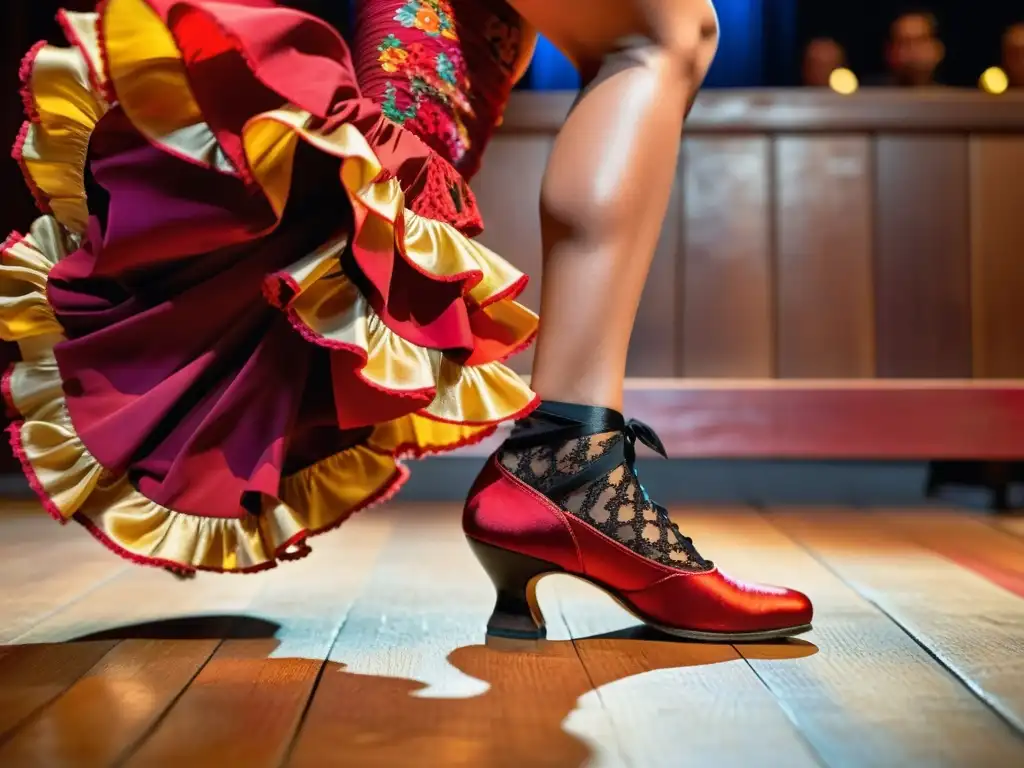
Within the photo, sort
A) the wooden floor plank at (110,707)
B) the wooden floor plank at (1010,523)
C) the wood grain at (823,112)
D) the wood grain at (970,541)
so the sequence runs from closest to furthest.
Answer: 1. the wooden floor plank at (110,707)
2. the wood grain at (970,541)
3. the wooden floor plank at (1010,523)
4. the wood grain at (823,112)

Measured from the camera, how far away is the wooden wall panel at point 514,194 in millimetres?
2006

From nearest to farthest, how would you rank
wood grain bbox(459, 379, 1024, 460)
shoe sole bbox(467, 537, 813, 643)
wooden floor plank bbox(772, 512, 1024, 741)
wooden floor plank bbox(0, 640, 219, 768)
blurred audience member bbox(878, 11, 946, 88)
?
wooden floor plank bbox(0, 640, 219, 768)
wooden floor plank bbox(772, 512, 1024, 741)
shoe sole bbox(467, 537, 813, 643)
wood grain bbox(459, 379, 1024, 460)
blurred audience member bbox(878, 11, 946, 88)

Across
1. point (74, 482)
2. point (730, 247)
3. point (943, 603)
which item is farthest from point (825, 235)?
point (74, 482)

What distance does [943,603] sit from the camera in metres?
0.89

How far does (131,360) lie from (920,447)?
1.43 metres

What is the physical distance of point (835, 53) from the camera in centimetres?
213

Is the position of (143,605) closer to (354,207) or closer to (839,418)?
(354,207)

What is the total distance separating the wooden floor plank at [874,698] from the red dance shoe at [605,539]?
3 centimetres

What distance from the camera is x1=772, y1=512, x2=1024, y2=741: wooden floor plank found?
62cm

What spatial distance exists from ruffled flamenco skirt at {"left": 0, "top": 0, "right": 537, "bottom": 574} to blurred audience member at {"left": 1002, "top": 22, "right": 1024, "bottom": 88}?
1799 mm

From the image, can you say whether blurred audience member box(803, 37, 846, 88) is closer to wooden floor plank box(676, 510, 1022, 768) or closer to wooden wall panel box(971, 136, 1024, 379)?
wooden wall panel box(971, 136, 1024, 379)

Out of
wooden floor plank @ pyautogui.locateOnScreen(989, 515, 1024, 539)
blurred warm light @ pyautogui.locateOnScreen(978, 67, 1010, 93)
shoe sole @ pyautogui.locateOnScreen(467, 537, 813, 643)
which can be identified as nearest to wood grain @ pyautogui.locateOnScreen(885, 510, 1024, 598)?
wooden floor plank @ pyautogui.locateOnScreen(989, 515, 1024, 539)

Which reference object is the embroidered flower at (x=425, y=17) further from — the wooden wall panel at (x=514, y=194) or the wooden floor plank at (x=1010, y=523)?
the wooden wall panel at (x=514, y=194)

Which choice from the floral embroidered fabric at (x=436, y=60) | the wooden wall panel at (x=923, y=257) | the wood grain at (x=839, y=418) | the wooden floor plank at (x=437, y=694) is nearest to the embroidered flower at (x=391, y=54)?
the floral embroidered fabric at (x=436, y=60)
